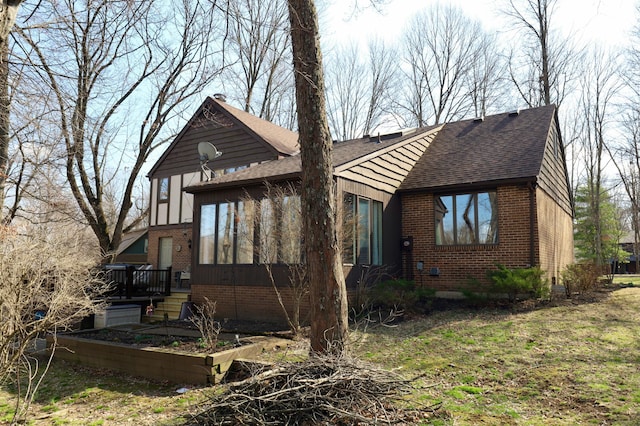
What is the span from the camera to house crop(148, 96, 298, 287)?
16.9 metres

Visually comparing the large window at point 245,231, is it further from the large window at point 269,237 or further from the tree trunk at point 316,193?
the tree trunk at point 316,193

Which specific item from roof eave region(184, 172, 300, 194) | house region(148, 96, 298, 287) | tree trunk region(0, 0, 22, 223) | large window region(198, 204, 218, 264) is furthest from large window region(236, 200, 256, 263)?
house region(148, 96, 298, 287)

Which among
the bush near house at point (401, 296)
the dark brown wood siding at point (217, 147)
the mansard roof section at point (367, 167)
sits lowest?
the bush near house at point (401, 296)

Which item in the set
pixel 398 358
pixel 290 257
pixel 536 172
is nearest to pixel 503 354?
pixel 398 358

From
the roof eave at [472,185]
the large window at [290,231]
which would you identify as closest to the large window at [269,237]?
the large window at [290,231]

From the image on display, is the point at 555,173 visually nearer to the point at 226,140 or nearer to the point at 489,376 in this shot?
the point at 489,376

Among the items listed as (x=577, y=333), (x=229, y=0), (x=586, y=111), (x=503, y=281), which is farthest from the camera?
(x=586, y=111)

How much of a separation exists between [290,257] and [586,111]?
24.9 m

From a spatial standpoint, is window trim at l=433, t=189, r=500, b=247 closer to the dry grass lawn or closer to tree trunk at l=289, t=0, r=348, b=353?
the dry grass lawn

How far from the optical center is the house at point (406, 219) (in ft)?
34.3

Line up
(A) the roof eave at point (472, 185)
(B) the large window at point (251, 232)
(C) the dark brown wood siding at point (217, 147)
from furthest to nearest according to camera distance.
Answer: (C) the dark brown wood siding at point (217, 147)
(A) the roof eave at point (472, 185)
(B) the large window at point (251, 232)

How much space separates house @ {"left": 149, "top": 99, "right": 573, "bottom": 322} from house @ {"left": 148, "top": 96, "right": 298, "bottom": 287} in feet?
13.9

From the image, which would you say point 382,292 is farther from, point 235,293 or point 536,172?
point 536,172

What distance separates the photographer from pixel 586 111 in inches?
1059
